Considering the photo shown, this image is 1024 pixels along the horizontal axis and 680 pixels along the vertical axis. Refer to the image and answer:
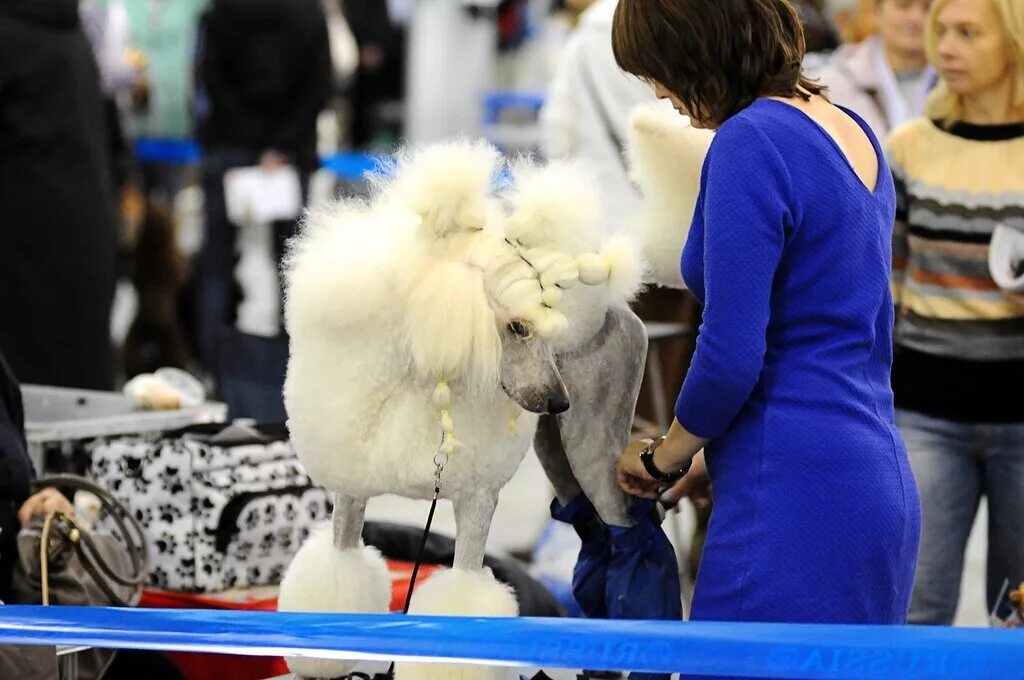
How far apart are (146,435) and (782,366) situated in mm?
1770

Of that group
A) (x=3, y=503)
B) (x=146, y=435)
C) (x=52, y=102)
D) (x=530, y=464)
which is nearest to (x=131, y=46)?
(x=530, y=464)

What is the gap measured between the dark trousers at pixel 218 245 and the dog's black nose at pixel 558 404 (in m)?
5.06

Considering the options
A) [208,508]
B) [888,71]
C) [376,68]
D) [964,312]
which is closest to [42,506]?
[208,508]

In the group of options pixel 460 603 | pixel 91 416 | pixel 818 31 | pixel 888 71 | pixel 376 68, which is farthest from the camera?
pixel 376 68

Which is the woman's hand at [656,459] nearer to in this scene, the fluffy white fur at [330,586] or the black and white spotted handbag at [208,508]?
the fluffy white fur at [330,586]

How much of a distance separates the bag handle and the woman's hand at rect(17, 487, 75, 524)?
3cm

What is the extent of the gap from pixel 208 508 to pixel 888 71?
213cm

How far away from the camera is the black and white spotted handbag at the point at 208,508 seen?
2879mm

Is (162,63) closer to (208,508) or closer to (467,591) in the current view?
(208,508)

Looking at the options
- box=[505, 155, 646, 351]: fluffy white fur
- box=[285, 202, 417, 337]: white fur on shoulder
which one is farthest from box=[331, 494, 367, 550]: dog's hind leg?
box=[505, 155, 646, 351]: fluffy white fur

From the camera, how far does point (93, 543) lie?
2549 mm

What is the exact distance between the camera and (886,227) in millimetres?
1953

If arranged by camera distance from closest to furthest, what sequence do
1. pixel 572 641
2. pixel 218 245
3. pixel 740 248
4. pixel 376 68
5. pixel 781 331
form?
pixel 572 641, pixel 740 248, pixel 781 331, pixel 218 245, pixel 376 68

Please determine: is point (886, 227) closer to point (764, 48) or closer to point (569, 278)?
point (764, 48)
